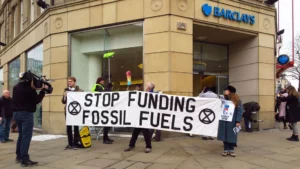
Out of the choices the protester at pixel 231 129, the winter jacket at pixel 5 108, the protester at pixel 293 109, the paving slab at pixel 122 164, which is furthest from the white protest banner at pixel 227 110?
the winter jacket at pixel 5 108

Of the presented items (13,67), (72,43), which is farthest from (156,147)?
(13,67)

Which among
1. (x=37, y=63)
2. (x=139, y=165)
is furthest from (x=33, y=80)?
(x=37, y=63)

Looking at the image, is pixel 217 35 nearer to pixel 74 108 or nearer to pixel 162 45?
pixel 162 45

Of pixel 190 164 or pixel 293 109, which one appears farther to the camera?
pixel 293 109

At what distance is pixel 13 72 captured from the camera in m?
18.2

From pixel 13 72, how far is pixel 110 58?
405 inches

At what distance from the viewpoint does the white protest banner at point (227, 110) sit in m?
6.76

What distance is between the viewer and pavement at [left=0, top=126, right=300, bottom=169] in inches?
239

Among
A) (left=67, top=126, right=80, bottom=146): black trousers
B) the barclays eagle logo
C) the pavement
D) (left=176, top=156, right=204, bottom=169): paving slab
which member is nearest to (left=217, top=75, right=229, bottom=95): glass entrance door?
the barclays eagle logo

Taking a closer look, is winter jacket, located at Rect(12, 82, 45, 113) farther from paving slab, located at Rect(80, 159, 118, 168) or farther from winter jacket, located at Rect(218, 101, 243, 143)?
winter jacket, located at Rect(218, 101, 243, 143)

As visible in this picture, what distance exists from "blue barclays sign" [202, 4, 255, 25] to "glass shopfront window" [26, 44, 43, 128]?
738 centimetres

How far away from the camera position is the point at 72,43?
1120 cm

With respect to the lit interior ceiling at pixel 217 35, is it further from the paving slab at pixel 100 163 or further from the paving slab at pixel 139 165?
the paving slab at pixel 100 163

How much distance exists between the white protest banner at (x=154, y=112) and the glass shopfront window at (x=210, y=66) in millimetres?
4871
